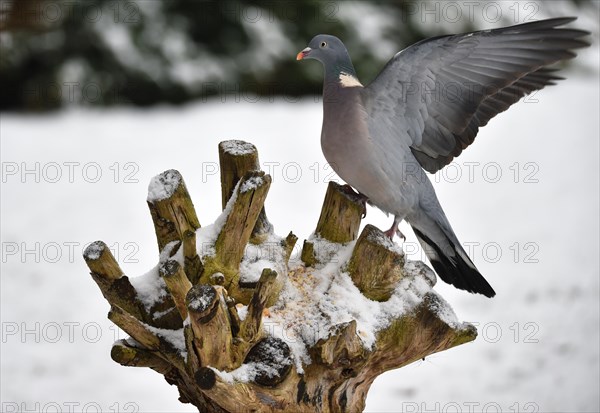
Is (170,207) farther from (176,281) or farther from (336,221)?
(336,221)

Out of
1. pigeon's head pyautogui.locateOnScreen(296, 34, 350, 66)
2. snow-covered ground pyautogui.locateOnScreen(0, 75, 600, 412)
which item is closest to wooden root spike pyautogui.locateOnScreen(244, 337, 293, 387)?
pigeon's head pyautogui.locateOnScreen(296, 34, 350, 66)

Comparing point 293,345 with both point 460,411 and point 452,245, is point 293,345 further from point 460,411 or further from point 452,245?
point 460,411

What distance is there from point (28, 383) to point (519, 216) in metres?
2.26

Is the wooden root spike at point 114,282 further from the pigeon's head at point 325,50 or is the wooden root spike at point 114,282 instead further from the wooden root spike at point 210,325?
the pigeon's head at point 325,50

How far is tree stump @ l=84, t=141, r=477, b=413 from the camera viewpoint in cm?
177

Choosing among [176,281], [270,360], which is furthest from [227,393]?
[176,281]

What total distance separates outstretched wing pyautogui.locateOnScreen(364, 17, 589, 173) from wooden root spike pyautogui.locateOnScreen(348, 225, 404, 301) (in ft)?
1.11

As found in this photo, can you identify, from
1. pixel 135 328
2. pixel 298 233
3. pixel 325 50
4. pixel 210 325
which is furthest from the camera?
pixel 298 233

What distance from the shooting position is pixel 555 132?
4.39 metres

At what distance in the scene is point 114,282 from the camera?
196 cm

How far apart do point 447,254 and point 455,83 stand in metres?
0.48

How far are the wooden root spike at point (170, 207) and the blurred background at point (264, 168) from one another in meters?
1.10

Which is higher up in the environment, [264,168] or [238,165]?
[264,168]

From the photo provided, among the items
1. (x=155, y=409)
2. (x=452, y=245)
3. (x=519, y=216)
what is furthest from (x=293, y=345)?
(x=519, y=216)
